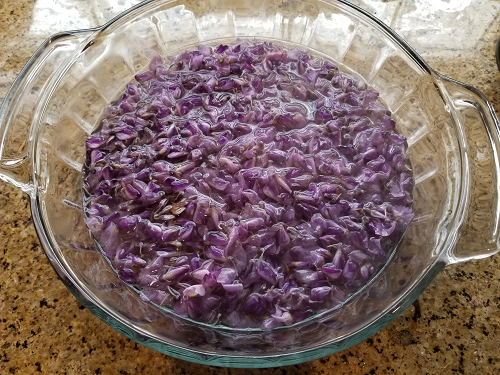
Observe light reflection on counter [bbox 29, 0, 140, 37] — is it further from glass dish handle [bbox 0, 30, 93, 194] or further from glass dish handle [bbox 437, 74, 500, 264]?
glass dish handle [bbox 437, 74, 500, 264]

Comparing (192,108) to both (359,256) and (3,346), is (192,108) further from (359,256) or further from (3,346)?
(3,346)

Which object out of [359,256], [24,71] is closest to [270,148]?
[359,256]

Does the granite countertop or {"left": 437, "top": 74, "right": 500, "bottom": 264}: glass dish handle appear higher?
{"left": 437, "top": 74, "right": 500, "bottom": 264}: glass dish handle

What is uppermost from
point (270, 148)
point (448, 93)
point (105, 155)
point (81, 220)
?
point (448, 93)

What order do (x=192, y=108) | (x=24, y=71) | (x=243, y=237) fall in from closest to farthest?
(x=243, y=237)
(x=24, y=71)
(x=192, y=108)

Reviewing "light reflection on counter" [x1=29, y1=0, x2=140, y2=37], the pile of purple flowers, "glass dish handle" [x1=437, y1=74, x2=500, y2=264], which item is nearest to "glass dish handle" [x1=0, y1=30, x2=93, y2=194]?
the pile of purple flowers

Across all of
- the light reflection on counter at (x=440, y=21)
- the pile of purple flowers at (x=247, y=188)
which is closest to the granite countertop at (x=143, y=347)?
the pile of purple flowers at (x=247, y=188)

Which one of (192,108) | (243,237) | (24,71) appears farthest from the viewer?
(192,108)
